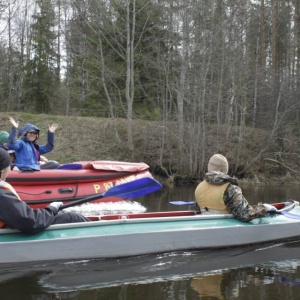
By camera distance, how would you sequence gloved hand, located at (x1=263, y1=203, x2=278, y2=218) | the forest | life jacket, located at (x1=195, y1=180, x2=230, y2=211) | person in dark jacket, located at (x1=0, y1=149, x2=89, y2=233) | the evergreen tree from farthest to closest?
the evergreen tree, the forest, gloved hand, located at (x1=263, y1=203, x2=278, y2=218), life jacket, located at (x1=195, y1=180, x2=230, y2=211), person in dark jacket, located at (x1=0, y1=149, x2=89, y2=233)

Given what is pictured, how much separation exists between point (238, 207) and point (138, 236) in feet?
4.35

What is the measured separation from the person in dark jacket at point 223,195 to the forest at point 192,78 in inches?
397

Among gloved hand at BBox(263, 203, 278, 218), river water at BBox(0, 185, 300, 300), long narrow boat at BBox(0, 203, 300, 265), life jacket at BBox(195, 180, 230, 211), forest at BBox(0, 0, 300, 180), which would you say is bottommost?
river water at BBox(0, 185, 300, 300)

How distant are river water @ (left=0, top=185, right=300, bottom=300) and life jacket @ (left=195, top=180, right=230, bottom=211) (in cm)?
56

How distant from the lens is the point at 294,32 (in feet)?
68.5

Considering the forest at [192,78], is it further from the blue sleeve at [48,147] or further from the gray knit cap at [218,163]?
the gray knit cap at [218,163]

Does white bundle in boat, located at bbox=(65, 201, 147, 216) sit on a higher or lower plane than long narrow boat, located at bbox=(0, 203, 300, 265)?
lower

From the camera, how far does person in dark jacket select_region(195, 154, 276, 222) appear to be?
221 inches

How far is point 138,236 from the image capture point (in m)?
5.14

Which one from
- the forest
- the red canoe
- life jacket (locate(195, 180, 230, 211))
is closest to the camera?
life jacket (locate(195, 180, 230, 211))

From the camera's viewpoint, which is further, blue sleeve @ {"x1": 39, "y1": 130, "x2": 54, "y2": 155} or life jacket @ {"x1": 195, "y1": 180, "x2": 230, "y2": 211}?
blue sleeve @ {"x1": 39, "y1": 130, "x2": 54, "y2": 155}

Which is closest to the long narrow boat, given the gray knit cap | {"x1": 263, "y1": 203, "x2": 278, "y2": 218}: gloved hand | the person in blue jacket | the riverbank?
{"x1": 263, "y1": 203, "x2": 278, "y2": 218}: gloved hand

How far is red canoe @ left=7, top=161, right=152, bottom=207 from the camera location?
24.5ft

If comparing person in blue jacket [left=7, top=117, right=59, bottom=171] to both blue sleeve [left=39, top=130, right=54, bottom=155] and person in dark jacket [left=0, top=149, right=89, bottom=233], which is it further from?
person in dark jacket [left=0, top=149, right=89, bottom=233]
